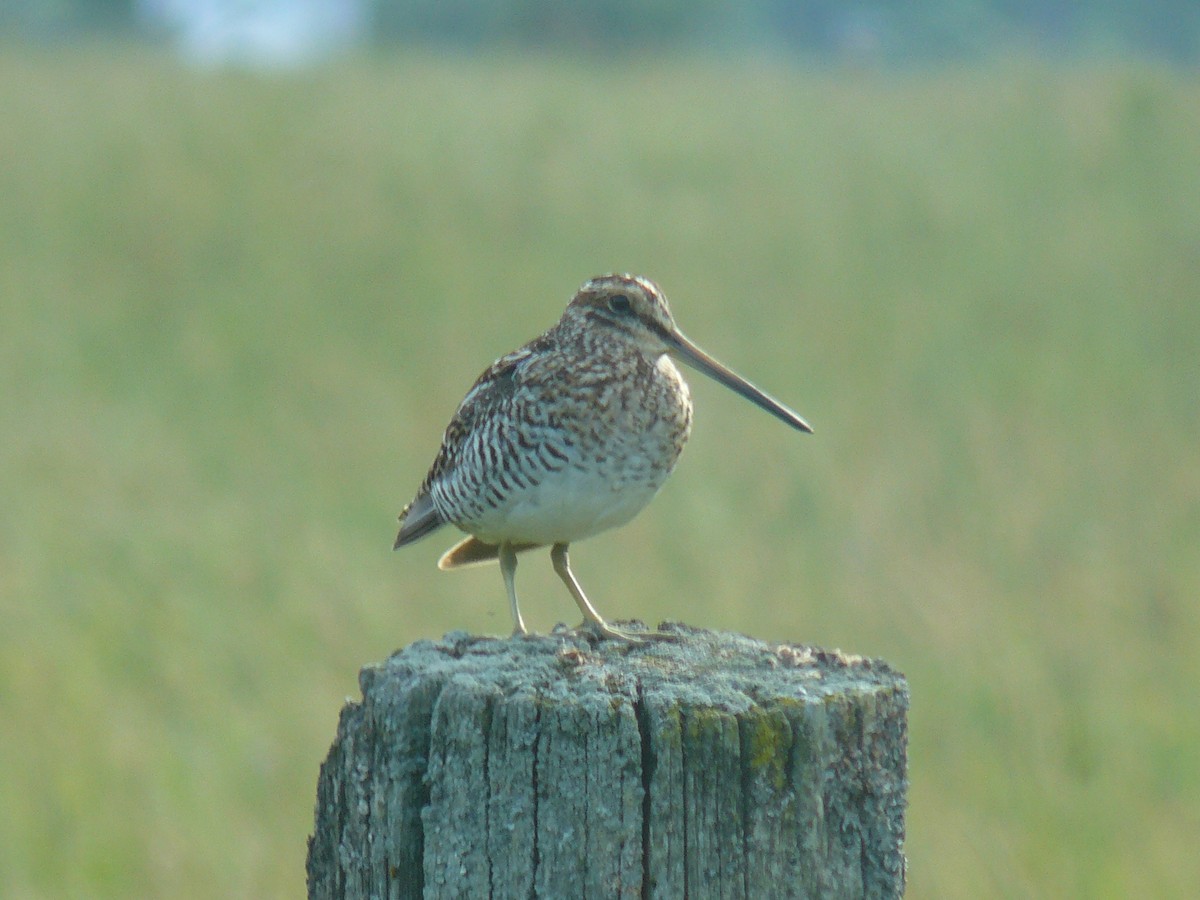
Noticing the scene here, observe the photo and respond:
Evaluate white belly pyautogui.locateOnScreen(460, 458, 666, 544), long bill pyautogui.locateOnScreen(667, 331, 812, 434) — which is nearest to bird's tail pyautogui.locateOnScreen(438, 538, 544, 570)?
white belly pyautogui.locateOnScreen(460, 458, 666, 544)

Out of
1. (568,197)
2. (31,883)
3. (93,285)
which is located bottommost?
(31,883)

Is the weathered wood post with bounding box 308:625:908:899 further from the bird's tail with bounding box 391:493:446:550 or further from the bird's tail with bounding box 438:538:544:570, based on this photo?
the bird's tail with bounding box 438:538:544:570

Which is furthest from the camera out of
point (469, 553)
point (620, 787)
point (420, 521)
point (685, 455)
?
point (685, 455)

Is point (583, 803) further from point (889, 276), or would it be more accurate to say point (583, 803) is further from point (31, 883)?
point (889, 276)

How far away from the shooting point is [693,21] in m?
38.7

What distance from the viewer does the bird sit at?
11.0ft

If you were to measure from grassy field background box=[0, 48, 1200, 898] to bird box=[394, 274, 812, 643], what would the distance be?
67.5 inches

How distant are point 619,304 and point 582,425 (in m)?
0.34

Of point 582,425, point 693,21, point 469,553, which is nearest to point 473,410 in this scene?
point 582,425

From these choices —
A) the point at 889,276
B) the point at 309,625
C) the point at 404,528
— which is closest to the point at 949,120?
the point at 889,276

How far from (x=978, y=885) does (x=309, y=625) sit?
265 centimetres

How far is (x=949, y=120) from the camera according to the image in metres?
13.4

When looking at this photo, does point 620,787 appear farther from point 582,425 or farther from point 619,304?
point 619,304

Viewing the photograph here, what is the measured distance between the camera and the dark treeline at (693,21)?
102ft
